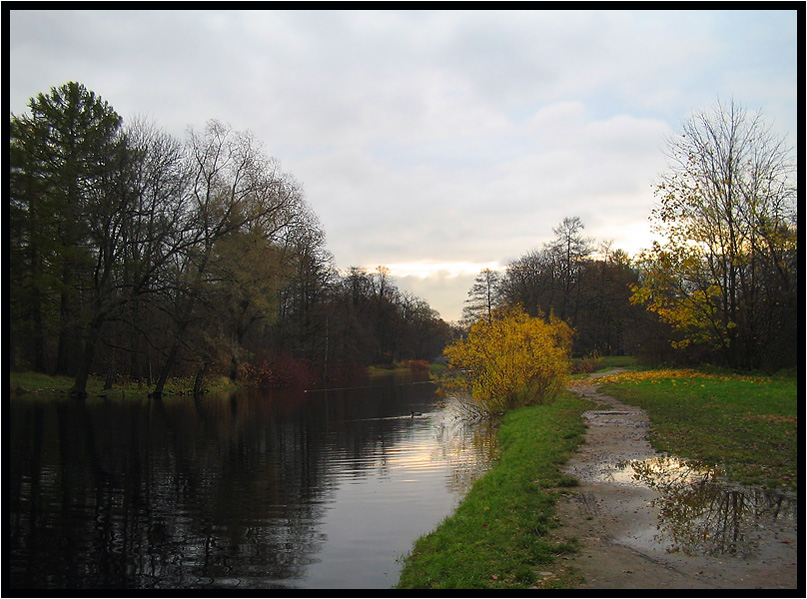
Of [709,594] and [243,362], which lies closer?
[709,594]

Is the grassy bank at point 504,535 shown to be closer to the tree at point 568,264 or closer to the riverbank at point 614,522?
the riverbank at point 614,522

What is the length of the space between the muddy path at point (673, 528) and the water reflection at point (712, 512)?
0.4 inches

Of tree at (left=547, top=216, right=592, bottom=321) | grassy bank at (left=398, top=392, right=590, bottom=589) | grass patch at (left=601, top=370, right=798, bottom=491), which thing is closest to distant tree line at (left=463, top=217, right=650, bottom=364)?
tree at (left=547, top=216, right=592, bottom=321)

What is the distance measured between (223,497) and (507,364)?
12063 mm

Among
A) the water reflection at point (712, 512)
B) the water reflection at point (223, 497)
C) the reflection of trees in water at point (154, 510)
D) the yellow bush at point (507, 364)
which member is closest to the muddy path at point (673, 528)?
the water reflection at point (712, 512)

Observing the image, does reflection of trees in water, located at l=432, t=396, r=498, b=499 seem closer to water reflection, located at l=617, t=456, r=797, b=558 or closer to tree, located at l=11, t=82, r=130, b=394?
water reflection, located at l=617, t=456, r=797, b=558

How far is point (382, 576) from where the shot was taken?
23.1ft

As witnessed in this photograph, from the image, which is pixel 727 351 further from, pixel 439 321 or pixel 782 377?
pixel 439 321

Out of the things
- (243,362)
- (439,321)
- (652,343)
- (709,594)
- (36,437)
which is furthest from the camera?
(439,321)

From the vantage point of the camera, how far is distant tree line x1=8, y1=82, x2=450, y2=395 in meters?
29.0

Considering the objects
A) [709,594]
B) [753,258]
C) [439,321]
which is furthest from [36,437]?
[439,321]

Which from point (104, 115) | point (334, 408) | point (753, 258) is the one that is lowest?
point (334, 408)

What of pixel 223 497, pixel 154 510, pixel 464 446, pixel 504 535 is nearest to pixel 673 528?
pixel 504 535

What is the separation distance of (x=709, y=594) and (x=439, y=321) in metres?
99.1
